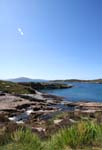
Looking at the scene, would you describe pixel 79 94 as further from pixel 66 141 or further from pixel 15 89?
pixel 66 141

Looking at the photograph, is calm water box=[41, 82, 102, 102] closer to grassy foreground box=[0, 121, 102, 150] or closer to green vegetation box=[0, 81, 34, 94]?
green vegetation box=[0, 81, 34, 94]

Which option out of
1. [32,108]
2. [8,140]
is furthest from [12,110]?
[8,140]

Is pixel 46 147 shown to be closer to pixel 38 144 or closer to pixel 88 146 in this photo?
pixel 38 144

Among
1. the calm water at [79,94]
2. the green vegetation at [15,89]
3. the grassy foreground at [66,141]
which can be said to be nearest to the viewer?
the grassy foreground at [66,141]

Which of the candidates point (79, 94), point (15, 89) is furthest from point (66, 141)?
point (79, 94)

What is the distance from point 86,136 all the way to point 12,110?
74.9 ft

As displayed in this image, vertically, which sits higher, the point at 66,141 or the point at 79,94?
the point at 66,141

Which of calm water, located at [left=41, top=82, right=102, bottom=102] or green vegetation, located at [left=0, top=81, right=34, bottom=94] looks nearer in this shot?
green vegetation, located at [left=0, top=81, right=34, bottom=94]

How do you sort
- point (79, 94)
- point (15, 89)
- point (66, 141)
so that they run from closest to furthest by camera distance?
1. point (66, 141)
2. point (15, 89)
3. point (79, 94)

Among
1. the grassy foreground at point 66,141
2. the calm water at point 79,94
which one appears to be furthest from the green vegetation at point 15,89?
the grassy foreground at point 66,141

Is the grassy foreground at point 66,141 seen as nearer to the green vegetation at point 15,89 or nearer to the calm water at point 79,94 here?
the green vegetation at point 15,89

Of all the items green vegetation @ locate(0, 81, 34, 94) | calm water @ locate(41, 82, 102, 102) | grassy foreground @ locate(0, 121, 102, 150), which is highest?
green vegetation @ locate(0, 81, 34, 94)

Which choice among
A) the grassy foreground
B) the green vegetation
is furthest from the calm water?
the grassy foreground

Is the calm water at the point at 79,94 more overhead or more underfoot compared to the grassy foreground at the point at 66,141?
more underfoot
